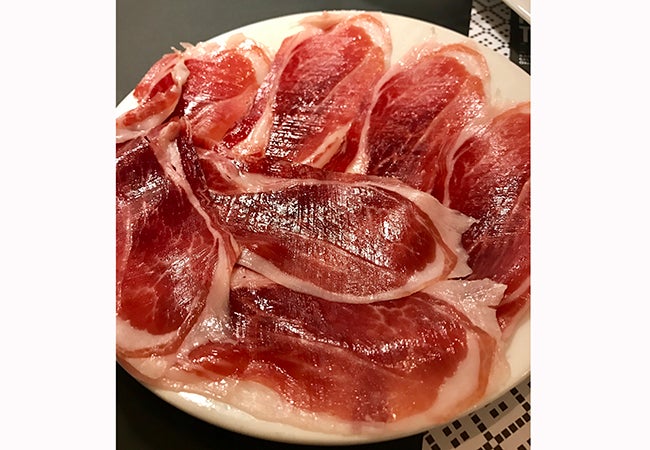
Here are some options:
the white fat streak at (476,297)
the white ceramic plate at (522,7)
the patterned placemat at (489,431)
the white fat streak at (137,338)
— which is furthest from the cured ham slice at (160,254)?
the white ceramic plate at (522,7)

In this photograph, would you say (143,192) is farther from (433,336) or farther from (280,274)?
(433,336)

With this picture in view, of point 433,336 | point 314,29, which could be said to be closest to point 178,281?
point 433,336

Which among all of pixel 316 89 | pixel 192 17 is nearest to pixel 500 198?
pixel 316 89

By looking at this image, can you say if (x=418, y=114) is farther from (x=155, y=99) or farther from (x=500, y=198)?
(x=155, y=99)

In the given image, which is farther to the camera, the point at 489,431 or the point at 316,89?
the point at 316,89

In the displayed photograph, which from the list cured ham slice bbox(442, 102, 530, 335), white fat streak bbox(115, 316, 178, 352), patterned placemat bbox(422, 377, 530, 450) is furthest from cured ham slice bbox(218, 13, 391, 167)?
patterned placemat bbox(422, 377, 530, 450)

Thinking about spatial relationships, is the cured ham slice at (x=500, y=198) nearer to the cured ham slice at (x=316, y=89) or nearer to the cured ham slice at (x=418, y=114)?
the cured ham slice at (x=418, y=114)

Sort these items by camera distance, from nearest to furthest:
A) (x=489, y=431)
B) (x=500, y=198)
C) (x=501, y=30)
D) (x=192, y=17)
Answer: (x=489, y=431) → (x=500, y=198) → (x=501, y=30) → (x=192, y=17)
